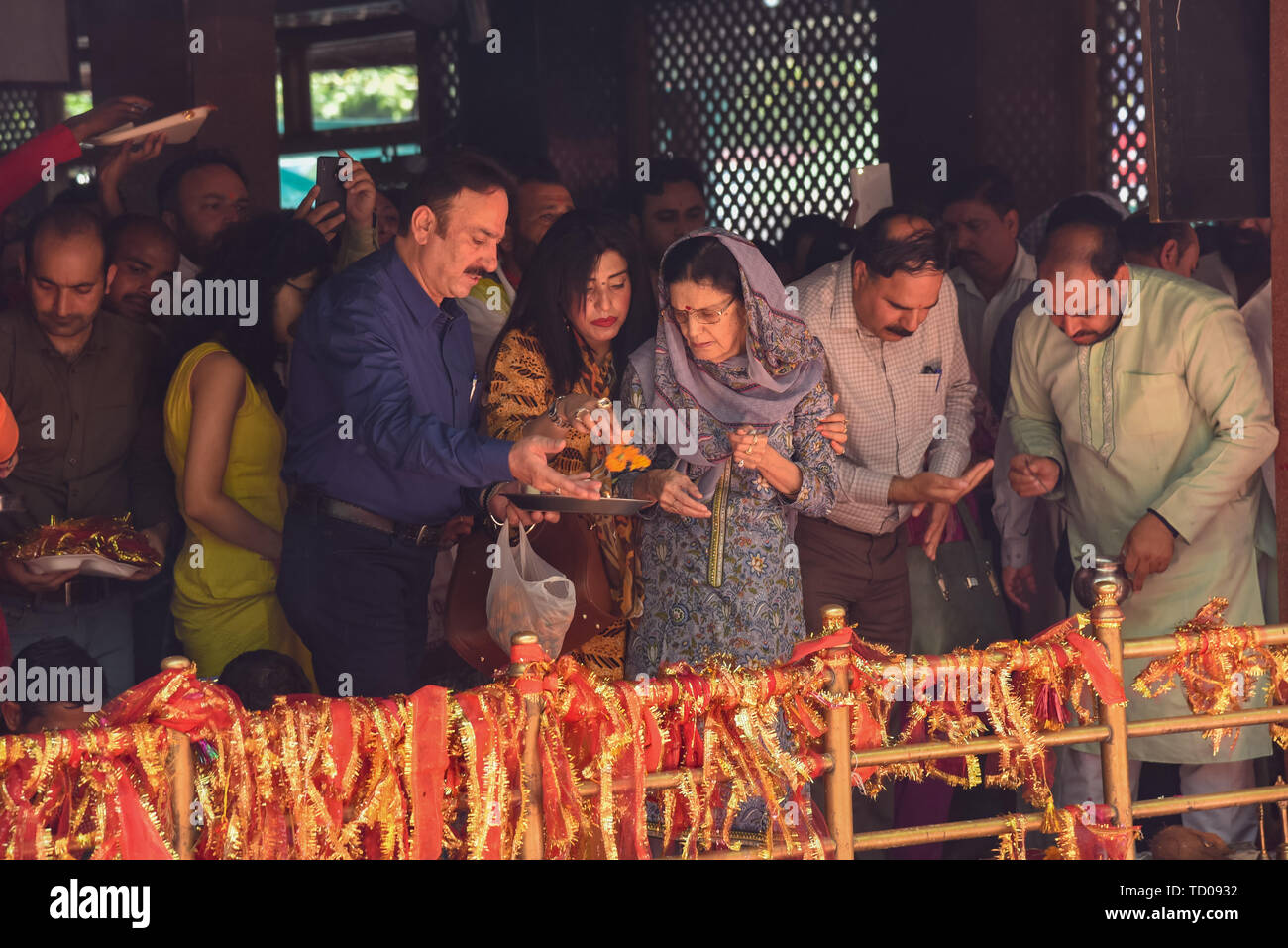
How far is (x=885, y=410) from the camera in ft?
11.6

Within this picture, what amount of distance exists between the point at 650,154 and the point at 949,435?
2883 millimetres

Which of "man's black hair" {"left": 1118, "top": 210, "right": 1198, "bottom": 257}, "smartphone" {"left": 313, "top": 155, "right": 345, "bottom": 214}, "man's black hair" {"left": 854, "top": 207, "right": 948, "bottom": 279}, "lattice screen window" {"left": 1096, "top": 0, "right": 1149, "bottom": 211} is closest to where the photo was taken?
"man's black hair" {"left": 854, "top": 207, "right": 948, "bottom": 279}

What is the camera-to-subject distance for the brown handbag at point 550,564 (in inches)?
122

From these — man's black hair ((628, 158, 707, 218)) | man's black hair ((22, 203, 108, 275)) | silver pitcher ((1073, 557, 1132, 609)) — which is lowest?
silver pitcher ((1073, 557, 1132, 609))

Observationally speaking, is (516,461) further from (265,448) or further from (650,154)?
(650,154)

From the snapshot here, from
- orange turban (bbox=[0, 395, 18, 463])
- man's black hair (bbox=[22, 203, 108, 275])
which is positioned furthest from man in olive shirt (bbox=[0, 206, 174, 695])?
orange turban (bbox=[0, 395, 18, 463])

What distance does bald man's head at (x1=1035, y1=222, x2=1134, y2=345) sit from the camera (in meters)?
3.48

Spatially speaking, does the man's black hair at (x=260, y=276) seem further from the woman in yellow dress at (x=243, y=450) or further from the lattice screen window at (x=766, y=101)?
→ the lattice screen window at (x=766, y=101)

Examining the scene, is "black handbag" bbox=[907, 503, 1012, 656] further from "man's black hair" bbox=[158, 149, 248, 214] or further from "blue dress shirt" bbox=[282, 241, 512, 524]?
"man's black hair" bbox=[158, 149, 248, 214]

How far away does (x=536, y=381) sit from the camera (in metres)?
3.26

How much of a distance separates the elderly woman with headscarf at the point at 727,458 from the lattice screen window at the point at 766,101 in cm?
292

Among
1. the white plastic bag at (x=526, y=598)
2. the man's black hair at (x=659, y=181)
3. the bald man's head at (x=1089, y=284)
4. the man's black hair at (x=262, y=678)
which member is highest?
the man's black hair at (x=659, y=181)

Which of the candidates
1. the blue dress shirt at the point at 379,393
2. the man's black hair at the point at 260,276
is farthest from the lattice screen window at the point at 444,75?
the blue dress shirt at the point at 379,393

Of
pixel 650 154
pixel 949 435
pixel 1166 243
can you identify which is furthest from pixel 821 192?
pixel 949 435
